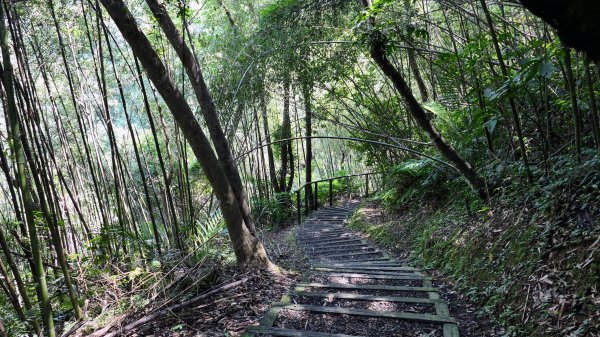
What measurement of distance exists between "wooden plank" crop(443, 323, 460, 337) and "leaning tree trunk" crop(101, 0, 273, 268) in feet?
5.03

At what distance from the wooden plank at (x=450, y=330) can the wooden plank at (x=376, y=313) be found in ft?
0.13

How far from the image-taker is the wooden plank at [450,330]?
2.05 meters

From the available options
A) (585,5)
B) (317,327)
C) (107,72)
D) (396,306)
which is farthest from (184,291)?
(107,72)

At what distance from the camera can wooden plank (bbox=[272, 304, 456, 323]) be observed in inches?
87.3

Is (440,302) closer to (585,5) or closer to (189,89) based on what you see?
(585,5)

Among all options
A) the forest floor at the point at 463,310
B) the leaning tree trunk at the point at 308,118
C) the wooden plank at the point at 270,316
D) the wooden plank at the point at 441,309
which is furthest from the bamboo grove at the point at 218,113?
the wooden plank at the point at 441,309

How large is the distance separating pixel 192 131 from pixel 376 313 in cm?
173

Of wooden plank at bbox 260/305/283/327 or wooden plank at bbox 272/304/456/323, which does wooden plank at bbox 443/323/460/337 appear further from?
wooden plank at bbox 260/305/283/327

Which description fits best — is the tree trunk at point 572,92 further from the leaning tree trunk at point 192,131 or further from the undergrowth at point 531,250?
the leaning tree trunk at point 192,131

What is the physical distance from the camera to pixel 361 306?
8.31ft

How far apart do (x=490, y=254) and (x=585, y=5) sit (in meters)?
2.39

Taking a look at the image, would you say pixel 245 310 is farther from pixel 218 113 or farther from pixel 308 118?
pixel 308 118

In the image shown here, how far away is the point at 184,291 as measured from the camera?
2557 mm

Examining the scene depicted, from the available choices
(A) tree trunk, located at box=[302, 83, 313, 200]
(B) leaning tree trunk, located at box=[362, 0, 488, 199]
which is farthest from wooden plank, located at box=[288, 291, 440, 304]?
(A) tree trunk, located at box=[302, 83, 313, 200]
